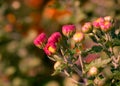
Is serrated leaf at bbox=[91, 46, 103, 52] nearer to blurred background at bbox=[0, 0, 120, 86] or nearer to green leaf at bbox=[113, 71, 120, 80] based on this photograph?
green leaf at bbox=[113, 71, 120, 80]

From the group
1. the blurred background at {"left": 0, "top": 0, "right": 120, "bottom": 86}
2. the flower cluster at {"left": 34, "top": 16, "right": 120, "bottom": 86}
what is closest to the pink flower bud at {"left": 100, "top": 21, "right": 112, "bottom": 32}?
the flower cluster at {"left": 34, "top": 16, "right": 120, "bottom": 86}

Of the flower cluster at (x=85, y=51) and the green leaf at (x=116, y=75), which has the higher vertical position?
the flower cluster at (x=85, y=51)

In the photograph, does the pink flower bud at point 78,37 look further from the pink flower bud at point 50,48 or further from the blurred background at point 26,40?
the blurred background at point 26,40

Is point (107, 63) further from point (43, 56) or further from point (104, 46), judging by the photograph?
point (43, 56)

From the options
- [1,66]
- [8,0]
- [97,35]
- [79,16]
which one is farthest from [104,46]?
[8,0]

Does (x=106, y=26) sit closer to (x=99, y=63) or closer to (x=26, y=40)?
(x=99, y=63)

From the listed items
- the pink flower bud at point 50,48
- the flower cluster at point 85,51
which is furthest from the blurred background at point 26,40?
the pink flower bud at point 50,48

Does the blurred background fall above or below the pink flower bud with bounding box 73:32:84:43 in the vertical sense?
below
